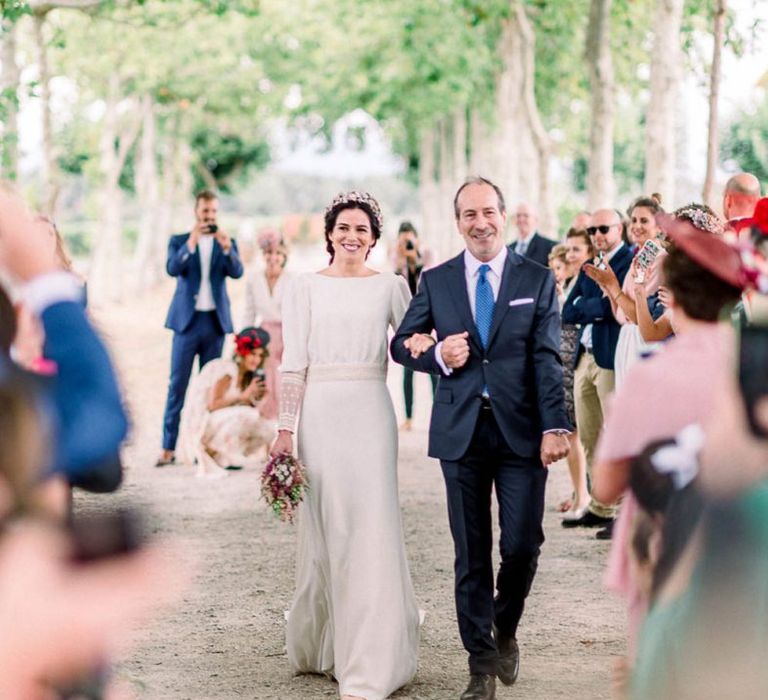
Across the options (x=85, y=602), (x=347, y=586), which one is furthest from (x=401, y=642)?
(x=85, y=602)

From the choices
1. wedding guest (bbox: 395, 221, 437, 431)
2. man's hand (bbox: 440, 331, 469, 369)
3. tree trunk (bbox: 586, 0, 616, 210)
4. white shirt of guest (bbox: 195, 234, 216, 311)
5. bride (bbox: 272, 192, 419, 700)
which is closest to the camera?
man's hand (bbox: 440, 331, 469, 369)

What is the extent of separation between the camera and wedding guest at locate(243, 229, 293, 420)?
52.4ft

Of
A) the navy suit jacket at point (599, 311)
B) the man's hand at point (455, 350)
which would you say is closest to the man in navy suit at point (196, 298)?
the navy suit jacket at point (599, 311)

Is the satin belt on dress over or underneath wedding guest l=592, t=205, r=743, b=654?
underneath

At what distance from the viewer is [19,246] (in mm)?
3562

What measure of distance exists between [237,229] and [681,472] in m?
104

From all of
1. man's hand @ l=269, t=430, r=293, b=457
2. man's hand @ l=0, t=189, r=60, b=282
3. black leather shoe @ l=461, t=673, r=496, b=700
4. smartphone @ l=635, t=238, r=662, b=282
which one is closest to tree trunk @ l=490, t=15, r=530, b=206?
smartphone @ l=635, t=238, r=662, b=282

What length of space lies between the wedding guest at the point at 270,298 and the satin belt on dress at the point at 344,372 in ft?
26.9

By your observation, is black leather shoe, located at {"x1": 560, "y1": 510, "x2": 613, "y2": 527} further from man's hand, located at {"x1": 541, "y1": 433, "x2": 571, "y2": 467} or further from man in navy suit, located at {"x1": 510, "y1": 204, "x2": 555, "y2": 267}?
man's hand, located at {"x1": 541, "y1": 433, "x2": 571, "y2": 467}

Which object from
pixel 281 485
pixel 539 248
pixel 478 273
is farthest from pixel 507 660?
pixel 539 248

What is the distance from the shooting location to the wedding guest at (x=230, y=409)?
15.4 metres

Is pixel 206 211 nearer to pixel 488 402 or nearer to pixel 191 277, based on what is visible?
pixel 191 277

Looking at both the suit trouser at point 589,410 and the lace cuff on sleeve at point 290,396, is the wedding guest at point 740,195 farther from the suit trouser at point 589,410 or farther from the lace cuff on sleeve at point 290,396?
the lace cuff on sleeve at point 290,396

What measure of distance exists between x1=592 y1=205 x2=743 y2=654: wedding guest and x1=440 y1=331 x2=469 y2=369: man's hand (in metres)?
2.69
